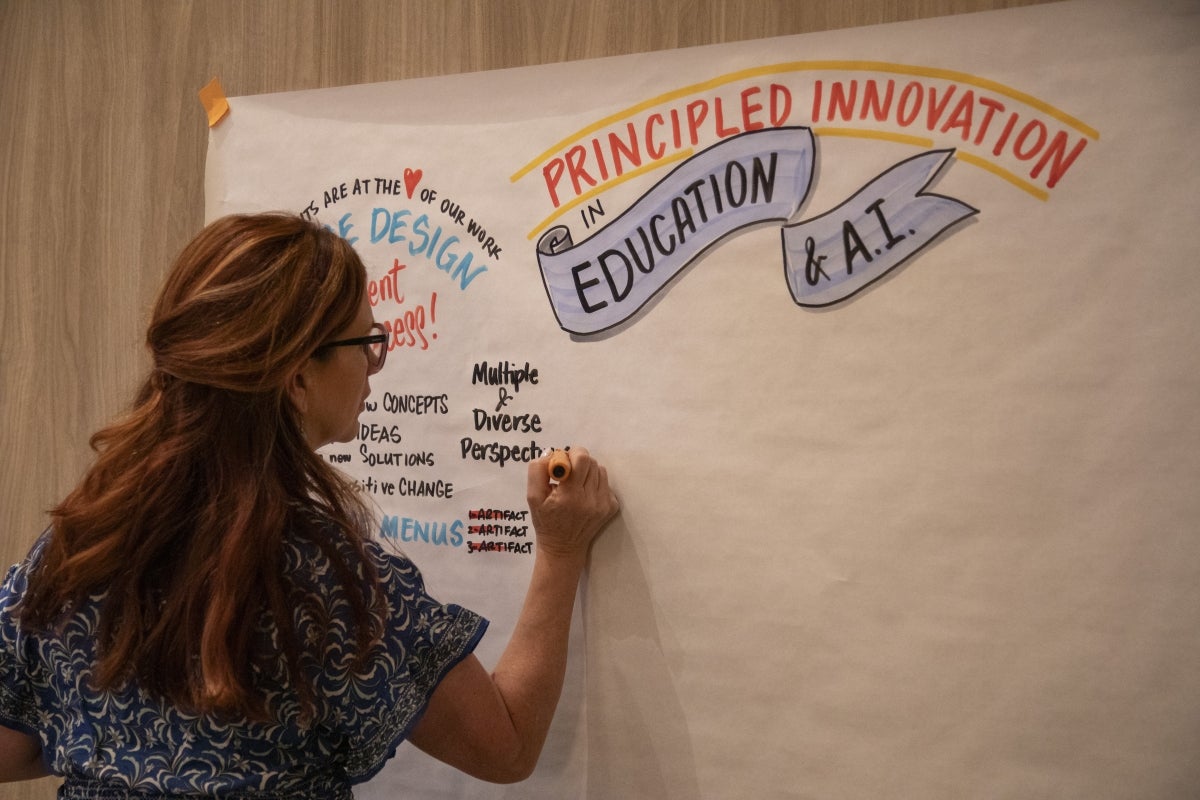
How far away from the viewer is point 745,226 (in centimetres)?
95

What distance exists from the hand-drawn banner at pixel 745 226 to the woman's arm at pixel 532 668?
178 mm

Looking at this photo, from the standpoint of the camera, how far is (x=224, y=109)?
4.18ft

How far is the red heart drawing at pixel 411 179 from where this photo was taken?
3.72 ft

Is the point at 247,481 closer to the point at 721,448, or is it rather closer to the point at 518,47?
the point at 721,448

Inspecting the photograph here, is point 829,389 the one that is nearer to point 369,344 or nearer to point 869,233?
point 869,233

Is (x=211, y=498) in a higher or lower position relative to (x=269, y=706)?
higher

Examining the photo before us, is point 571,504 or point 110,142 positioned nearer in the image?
point 571,504

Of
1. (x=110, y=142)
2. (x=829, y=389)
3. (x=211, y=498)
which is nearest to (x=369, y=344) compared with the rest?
(x=211, y=498)

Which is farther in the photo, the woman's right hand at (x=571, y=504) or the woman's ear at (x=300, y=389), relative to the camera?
the woman's right hand at (x=571, y=504)

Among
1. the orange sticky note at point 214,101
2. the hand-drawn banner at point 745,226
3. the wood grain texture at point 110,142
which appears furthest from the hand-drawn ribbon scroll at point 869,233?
the orange sticky note at point 214,101

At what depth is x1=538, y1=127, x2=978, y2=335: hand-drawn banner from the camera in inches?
35.0

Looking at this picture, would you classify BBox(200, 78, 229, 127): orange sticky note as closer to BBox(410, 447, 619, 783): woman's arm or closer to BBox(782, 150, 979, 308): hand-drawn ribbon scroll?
BBox(410, 447, 619, 783): woman's arm

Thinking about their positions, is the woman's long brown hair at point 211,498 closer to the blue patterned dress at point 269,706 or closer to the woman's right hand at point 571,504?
the blue patterned dress at point 269,706

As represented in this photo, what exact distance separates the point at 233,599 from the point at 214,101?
79 centimetres
